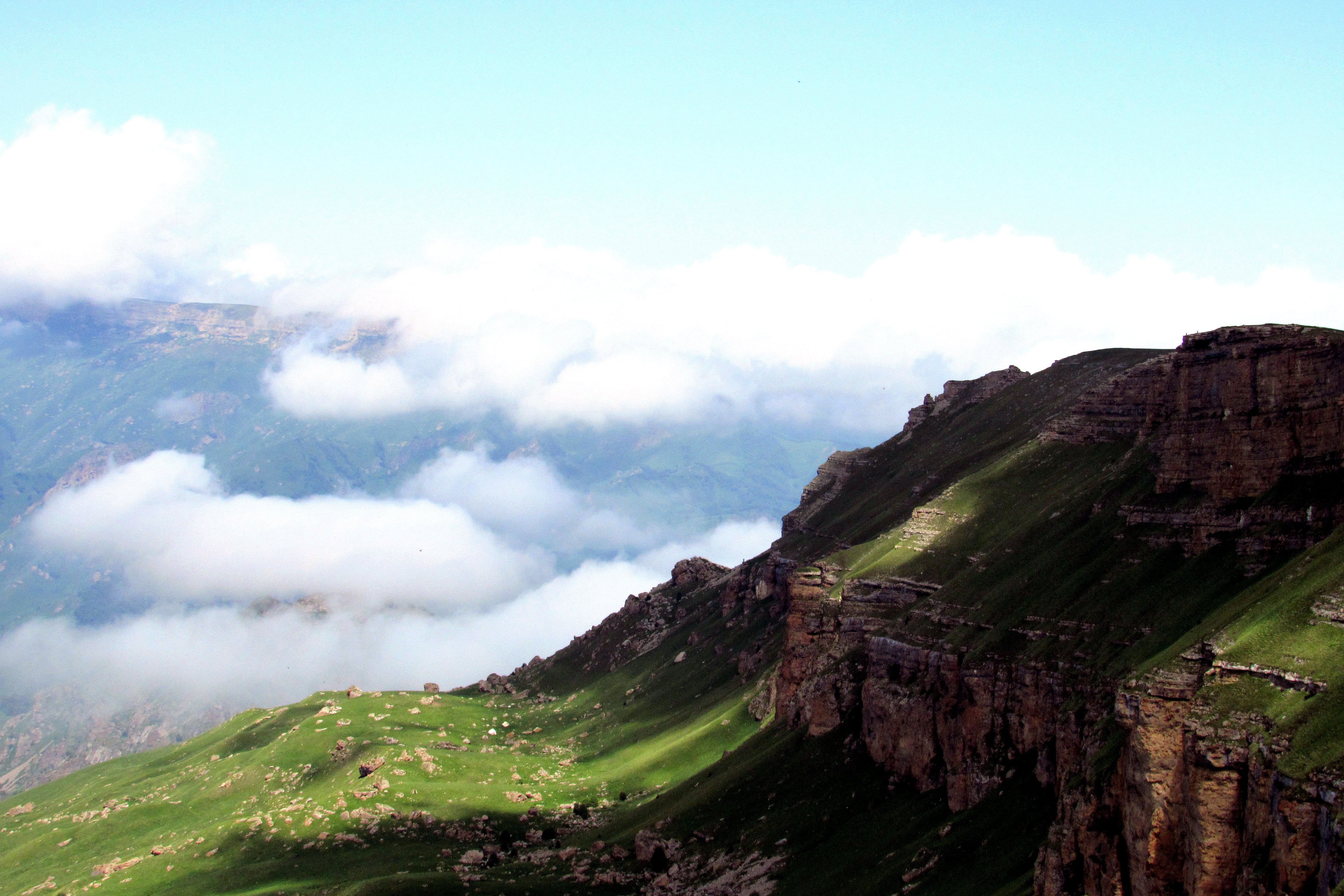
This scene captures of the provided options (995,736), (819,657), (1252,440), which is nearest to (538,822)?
(819,657)

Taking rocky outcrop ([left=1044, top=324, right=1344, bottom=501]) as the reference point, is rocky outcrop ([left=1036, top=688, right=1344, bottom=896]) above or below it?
below

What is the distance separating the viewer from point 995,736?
9381 centimetres

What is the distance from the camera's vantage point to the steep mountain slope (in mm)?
56750

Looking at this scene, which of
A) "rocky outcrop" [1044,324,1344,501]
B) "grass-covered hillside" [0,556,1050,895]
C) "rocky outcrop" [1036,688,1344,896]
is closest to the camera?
"rocky outcrop" [1036,688,1344,896]

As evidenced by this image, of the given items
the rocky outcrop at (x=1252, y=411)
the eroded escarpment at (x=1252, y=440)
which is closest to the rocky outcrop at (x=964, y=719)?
the eroded escarpment at (x=1252, y=440)

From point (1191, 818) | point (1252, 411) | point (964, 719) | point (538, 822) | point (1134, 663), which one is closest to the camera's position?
point (1191, 818)

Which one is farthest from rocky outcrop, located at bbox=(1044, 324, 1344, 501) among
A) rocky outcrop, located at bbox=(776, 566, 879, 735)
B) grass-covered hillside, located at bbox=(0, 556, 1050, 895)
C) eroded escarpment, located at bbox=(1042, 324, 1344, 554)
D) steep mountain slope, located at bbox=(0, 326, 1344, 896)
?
rocky outcrop, located at bbox=(776, 566, 879, 735)

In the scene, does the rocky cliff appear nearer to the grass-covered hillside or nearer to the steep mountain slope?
the steep mountain slope

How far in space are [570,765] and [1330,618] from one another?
149083mm

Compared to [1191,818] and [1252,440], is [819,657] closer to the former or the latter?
[1252,440]

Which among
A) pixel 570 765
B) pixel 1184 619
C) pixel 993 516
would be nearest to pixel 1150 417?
pixel 993 516

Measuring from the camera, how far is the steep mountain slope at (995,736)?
56.8 m

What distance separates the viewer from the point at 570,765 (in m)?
189

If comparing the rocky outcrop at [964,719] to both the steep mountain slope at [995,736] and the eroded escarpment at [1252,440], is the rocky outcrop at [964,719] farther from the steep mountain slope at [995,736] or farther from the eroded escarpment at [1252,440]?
the eroded escarpment at [1252,440]
